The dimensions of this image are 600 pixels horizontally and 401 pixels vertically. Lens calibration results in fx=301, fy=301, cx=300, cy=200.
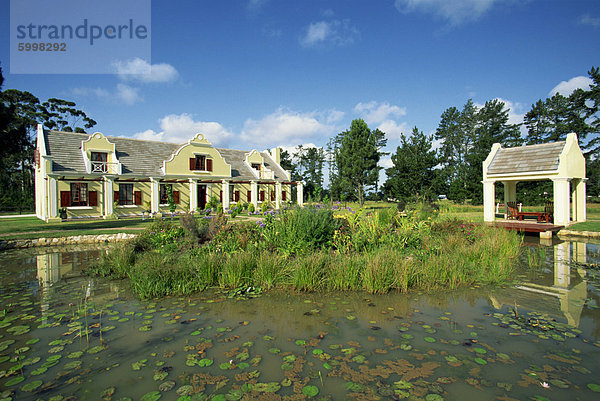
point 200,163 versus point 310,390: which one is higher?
point 200,163

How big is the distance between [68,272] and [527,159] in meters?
20.3

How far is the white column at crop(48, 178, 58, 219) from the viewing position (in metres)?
20.9

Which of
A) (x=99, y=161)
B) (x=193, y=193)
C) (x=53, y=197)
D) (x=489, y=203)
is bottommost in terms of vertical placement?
(x=489, y=203)

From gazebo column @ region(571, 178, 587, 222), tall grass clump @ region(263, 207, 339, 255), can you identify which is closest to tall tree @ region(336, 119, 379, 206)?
gazebo column @ region(571, 178, 587, 222)

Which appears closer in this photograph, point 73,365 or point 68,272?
point 73,365

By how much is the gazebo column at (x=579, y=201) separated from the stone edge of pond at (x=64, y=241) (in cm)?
2225

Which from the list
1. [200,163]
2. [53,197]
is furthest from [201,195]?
[53,197]

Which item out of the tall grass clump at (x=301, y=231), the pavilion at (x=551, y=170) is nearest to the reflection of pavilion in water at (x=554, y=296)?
the tall grass clump at (x=301, y=231)

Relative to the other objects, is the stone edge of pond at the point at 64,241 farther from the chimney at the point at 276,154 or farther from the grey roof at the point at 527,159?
the chimney at the point at 276,154

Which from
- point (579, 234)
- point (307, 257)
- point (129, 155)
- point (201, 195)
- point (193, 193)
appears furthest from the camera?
point (201, 195)

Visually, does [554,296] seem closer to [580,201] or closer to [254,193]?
[580,201]

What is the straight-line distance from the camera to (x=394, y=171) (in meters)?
26.2

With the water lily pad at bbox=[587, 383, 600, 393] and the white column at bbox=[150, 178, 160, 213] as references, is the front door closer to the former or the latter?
the white column at bbox=[150, 178, 160, 213]

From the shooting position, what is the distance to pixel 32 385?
2939mm
